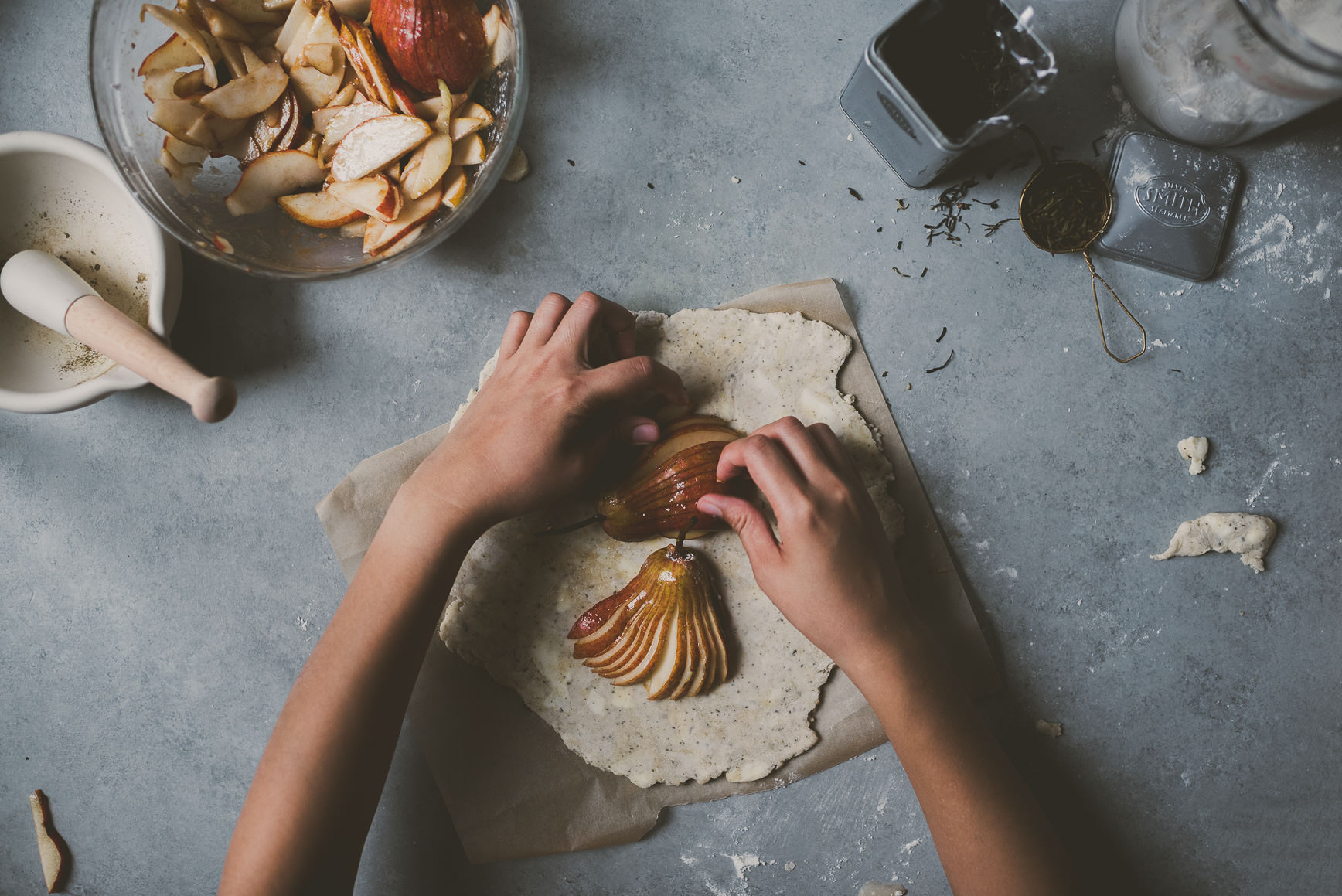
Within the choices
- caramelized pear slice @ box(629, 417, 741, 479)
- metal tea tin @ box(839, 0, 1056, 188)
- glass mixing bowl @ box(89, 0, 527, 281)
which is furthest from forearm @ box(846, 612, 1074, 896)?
glass mixing bowl @ box(89, 0, 527, 281)

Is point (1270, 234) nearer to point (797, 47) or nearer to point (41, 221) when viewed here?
point (797, 47)

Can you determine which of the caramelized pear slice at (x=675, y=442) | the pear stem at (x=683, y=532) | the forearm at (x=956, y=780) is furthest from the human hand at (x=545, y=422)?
the forearm at (x=956, y=780)

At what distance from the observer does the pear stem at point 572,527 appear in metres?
1.16

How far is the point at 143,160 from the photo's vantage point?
3.61ft

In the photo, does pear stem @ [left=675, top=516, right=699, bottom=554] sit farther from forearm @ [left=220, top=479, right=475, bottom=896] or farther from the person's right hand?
forearm @ [left=220, top=479, right=475, bottom=896]

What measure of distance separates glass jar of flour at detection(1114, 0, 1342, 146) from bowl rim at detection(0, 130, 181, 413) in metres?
1.53

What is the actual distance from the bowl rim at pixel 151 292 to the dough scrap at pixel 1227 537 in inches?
62.8

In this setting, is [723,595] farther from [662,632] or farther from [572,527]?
[572,527]

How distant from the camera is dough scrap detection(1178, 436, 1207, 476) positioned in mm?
1167

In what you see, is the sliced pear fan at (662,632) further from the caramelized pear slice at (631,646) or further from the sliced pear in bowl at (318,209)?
the sliced pear in bowl at (318,209)

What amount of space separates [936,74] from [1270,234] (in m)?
0.63

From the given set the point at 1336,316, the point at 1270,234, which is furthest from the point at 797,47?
the point at 1336,316

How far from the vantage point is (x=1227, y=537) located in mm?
1167

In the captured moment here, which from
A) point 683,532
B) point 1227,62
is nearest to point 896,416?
point 683,532
